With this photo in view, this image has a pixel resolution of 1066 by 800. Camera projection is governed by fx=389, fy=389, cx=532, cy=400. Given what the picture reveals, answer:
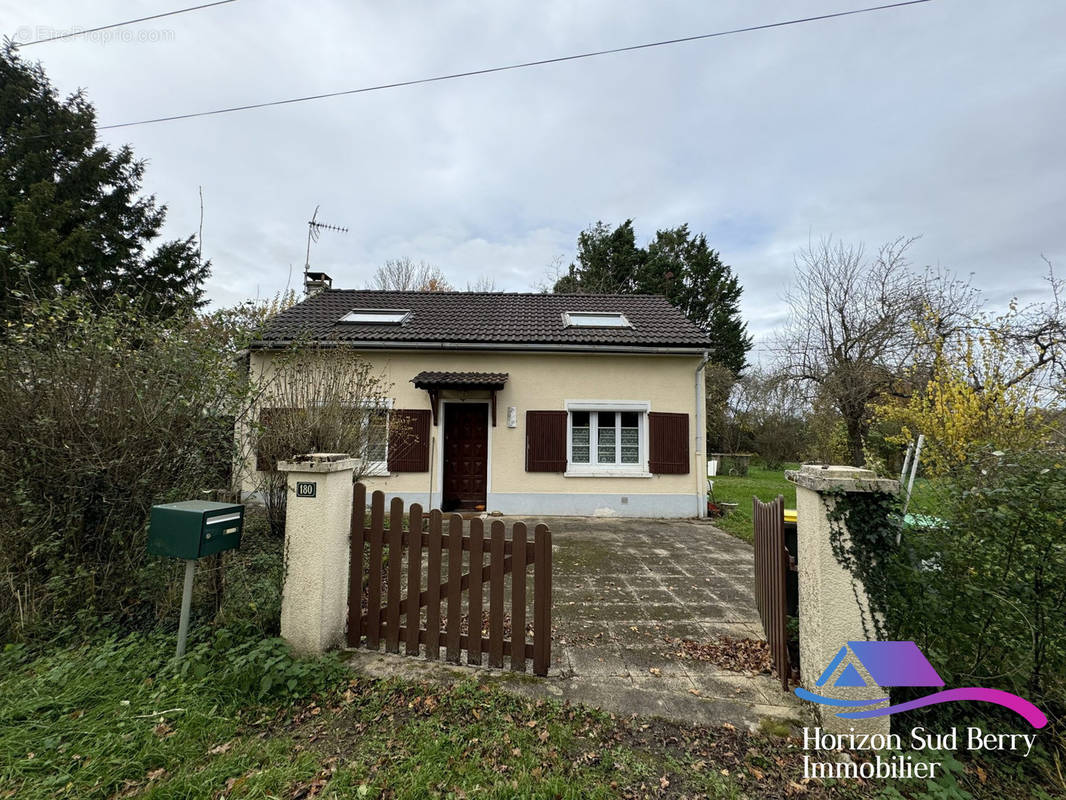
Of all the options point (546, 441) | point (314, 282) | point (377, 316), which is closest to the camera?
point (546, 441)

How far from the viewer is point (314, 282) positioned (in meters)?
11.4

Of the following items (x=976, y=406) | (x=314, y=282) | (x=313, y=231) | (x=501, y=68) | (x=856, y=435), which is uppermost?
(x=313, y=231)

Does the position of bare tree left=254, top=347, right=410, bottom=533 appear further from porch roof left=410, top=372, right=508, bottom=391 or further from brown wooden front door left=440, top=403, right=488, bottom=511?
brown wooden front door left=440, top=403, right=488, bottom=511

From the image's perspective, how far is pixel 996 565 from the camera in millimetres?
1896

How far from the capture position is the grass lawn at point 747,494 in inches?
280

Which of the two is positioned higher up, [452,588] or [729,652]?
[452,588]

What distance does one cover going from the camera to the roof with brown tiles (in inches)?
316

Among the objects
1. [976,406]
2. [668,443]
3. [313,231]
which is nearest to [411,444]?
Result: [668,443]

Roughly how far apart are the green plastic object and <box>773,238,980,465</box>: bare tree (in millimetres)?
12655

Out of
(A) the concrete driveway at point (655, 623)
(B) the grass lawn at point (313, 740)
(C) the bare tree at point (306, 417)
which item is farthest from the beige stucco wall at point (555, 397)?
(B) the grass lawn at point (313, 740)

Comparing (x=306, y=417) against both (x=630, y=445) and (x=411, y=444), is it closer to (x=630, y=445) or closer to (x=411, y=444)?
(x=411, y=444)

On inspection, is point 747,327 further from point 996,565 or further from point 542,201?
point 996,565

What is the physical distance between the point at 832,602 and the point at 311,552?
3133mm

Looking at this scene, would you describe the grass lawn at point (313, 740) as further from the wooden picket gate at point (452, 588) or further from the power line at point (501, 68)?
the power line at point (501, 68)
